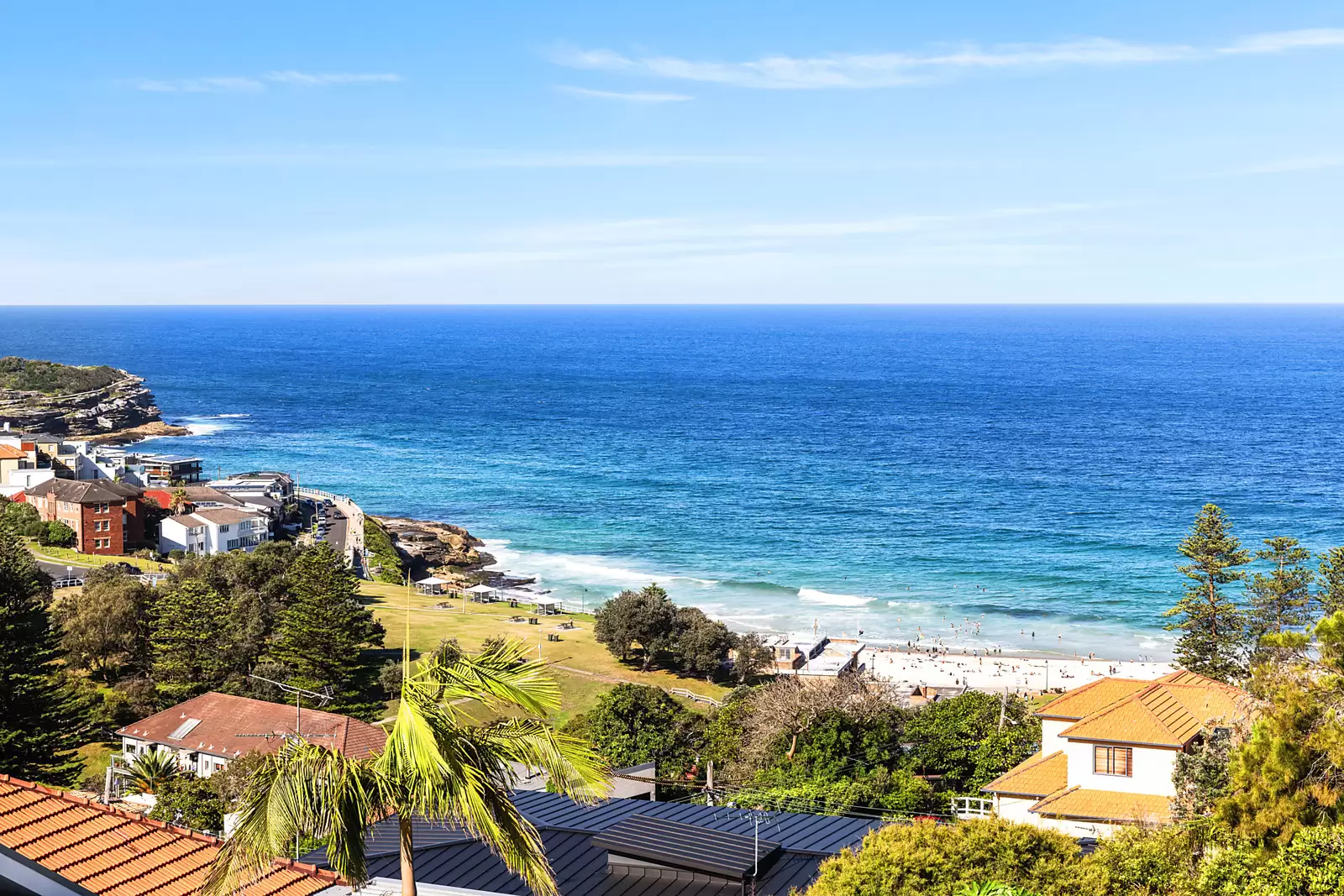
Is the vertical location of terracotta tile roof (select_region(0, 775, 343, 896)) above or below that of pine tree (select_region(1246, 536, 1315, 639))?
above

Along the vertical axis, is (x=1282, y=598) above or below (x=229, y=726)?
above

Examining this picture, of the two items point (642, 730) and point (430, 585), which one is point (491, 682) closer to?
point (642, 730)

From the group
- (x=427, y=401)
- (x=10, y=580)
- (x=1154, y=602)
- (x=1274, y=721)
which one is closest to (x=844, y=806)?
(x=1274, y=721)

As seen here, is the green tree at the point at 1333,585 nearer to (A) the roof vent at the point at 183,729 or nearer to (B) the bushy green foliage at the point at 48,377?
(A) the roof vent at the point at 183,729

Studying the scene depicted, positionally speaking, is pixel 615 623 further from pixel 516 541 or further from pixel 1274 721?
pixel 1274 721

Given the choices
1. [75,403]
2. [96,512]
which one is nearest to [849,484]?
[96,512]

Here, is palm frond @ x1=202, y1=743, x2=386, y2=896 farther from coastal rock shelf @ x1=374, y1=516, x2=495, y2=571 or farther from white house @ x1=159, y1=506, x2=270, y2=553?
coastal rock shelf @ x1=374, y1=516, x2=495, y2=571

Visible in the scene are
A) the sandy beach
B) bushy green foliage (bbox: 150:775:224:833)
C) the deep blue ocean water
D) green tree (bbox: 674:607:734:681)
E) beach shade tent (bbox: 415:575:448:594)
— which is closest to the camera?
bushy green foliage (bbox: 150:775:224:833)

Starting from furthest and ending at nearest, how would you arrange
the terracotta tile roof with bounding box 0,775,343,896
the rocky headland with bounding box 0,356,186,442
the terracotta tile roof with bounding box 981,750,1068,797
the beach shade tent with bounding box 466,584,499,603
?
the rocky headland with bounding box 0,356,186,442 → the beach shade tent with bounding box 466,584,499,603 → the terracotta tile roof with bounding box 981,750,1068,797 → the terracotta tile roof with bounding box 0,775,343,896

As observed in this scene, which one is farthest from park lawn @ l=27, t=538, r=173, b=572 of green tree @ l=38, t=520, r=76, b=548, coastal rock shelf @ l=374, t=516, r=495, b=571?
coastal rock shelf @ l=374, t=516, r=495, b=571
